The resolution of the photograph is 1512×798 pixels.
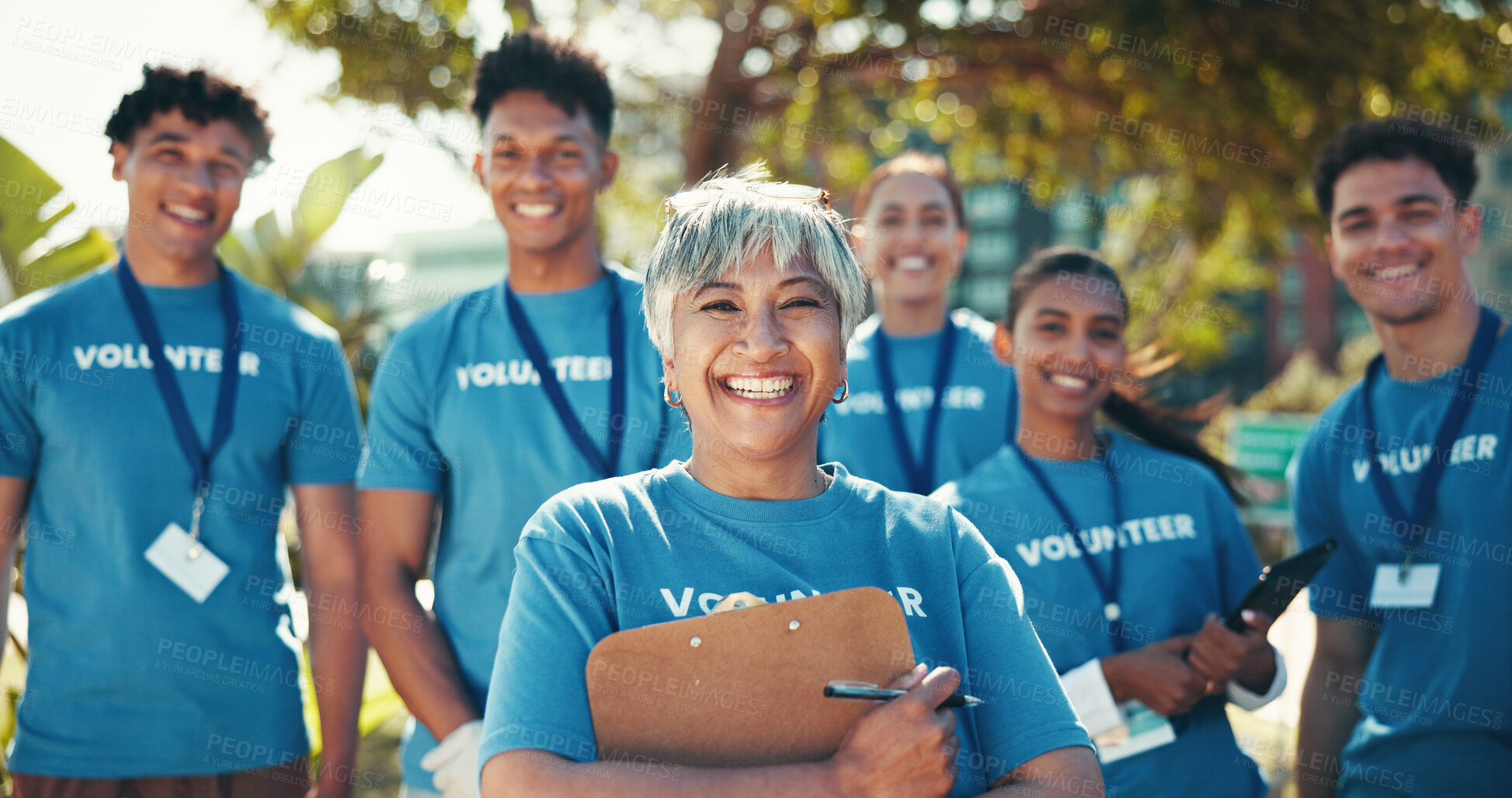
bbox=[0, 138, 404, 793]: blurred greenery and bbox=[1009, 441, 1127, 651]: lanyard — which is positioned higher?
bbox=[0, 138, 404, 793]: blurred greenery

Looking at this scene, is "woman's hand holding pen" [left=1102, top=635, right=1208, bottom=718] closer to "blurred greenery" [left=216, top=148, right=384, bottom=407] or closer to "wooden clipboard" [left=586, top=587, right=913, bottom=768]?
"wooden clipboard" [left=586, top=587, right=913, bottom=768]

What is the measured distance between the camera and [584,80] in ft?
10.2

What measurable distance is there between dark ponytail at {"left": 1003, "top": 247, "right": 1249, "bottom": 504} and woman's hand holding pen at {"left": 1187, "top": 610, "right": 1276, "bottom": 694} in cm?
96

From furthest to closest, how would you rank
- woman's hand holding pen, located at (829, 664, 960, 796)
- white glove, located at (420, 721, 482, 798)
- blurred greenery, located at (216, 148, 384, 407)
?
blurred greenery, located at (216, 148, 384, 407) < white glove, located at (420, 721, 482, 798) < woman's hand holding pen, located at (829, 664, 960, 796)

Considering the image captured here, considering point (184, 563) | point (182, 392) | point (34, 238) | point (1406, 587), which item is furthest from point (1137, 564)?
point (34, 238)

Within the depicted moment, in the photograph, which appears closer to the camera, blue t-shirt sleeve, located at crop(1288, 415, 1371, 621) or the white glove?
the white glove

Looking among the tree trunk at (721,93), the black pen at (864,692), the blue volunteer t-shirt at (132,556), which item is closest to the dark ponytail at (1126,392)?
the black pen at (864,692)

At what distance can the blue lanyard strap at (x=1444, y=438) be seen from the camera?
9.93 ft

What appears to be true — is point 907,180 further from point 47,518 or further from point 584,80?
point 47,518

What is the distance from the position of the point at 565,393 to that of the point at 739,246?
45.7 inches

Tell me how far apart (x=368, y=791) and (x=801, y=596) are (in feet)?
18.2

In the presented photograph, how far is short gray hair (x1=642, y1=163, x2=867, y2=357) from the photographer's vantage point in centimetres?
178

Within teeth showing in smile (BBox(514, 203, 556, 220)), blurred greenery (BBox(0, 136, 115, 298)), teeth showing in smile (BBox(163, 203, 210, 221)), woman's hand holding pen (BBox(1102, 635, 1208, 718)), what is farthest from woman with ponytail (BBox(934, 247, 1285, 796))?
blurred greenery (BBox(0, 136, 115, 298))

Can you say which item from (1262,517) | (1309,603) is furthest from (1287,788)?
(1262,517)
